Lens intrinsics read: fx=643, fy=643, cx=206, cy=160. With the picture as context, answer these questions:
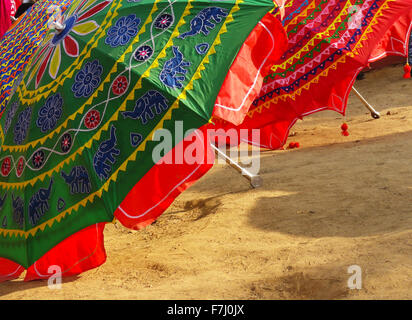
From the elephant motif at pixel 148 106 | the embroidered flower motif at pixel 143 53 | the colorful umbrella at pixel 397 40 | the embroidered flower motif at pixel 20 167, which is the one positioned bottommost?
the embroidered flower motif at pixel 20 167

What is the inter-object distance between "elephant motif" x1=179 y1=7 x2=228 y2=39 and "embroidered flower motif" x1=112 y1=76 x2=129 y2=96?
16.9 inches

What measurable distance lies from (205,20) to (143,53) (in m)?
0.42

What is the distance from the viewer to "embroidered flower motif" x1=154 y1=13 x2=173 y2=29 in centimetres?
381

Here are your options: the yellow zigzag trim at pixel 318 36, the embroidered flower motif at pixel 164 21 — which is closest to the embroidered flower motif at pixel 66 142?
the embroidered flower motif at pixel 164 21

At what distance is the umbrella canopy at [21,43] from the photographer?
4316 millimetres

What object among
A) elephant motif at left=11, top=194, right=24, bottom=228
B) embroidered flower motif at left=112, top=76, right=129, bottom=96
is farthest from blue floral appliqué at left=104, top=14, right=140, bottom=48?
elephant motif at left=11, top=194, right=24, bottom=228

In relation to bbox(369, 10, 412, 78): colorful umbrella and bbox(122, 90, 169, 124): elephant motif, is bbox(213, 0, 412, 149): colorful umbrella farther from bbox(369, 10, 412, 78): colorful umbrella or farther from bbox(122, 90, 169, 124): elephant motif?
bbox(122, 90, 169, 124): elephant motif

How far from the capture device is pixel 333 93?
229 inches

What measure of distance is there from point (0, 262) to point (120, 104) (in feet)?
4.63

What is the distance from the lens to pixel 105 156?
3.59 metres

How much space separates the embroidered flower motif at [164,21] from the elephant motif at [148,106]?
0.49 meters

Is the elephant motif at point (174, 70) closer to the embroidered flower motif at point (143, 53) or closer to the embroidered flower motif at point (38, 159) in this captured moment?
the embroidered flower motif at point (143, 53)

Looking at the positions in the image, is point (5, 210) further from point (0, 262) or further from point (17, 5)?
point (17, 5)

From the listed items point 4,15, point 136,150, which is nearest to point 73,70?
point 136,150
